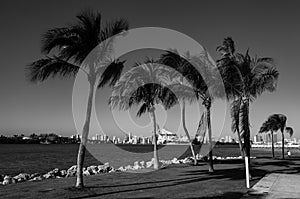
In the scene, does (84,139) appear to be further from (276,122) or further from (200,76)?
(276,122)

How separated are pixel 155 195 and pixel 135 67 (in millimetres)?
11278

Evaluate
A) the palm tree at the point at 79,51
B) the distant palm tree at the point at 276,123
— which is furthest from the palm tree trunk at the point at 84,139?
the distant palm tree at the point at 276,123

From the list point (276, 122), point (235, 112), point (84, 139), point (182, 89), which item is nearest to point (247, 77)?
point (235, 112)

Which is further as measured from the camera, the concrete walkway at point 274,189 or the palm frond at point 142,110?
the palm frond at point 142,110

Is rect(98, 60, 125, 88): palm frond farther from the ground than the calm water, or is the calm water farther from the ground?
rect(98, 60, 125, 88): palm frond

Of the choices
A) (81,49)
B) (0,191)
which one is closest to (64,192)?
(0,191)

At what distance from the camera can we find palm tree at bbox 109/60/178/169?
771 inches

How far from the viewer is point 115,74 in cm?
1265

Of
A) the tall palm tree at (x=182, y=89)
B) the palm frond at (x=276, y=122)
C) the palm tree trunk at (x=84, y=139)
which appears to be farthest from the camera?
the palm frond at (x=276, y=122)

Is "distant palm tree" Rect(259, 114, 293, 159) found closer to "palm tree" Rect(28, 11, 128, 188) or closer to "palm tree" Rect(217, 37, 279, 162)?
"palm tree" Rect(217, 37, 279, 162)

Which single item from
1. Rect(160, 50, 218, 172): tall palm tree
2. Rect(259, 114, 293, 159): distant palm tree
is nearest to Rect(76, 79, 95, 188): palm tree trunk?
Rect(160, 50, 218, 172): tall palm tree

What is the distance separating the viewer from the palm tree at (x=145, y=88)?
771 inches

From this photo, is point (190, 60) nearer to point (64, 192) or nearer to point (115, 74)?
point (115, 74)

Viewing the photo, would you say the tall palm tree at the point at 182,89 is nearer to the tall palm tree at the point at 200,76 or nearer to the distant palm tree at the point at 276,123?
the tall palm tree at the point at 200,76
